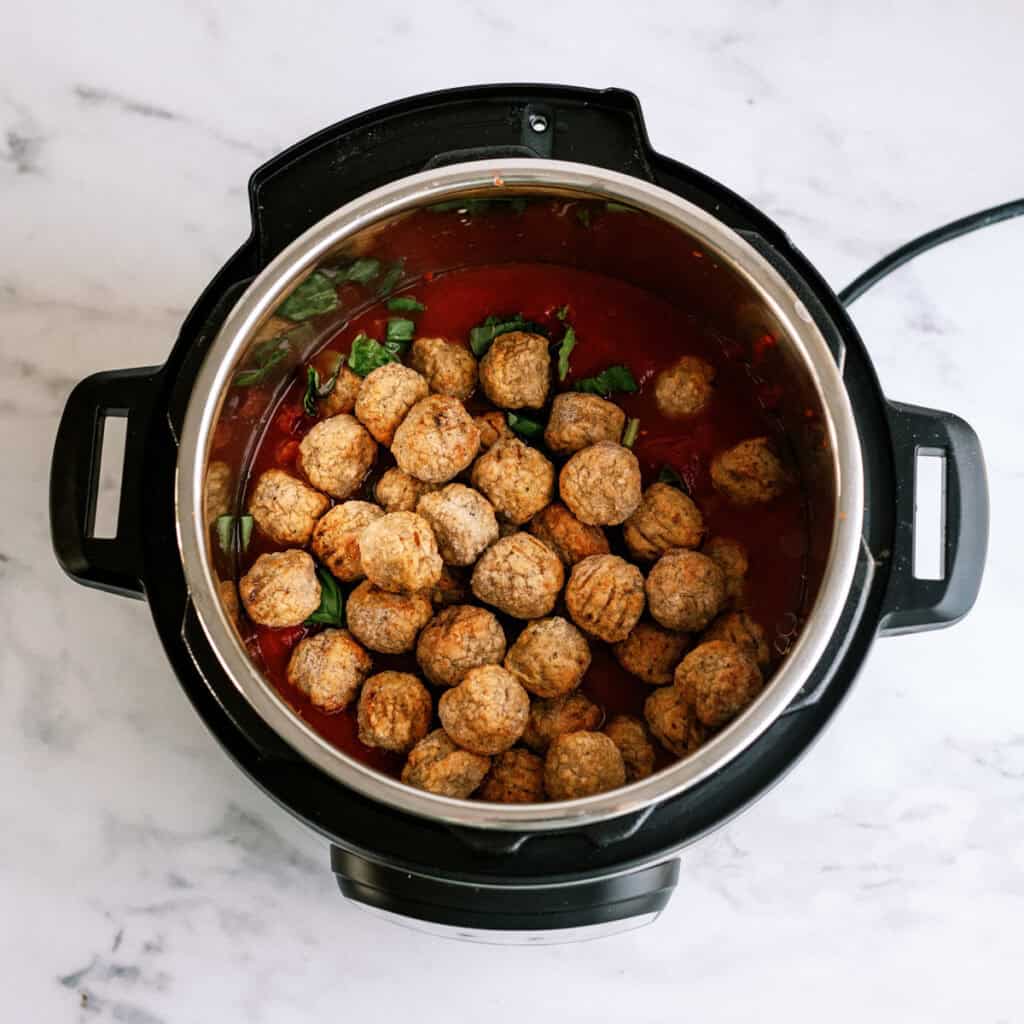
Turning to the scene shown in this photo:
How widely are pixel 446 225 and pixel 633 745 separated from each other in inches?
20.3

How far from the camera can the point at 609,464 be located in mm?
1039

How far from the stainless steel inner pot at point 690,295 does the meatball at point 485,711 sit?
13 cm

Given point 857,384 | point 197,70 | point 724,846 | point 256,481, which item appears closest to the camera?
point 857,384

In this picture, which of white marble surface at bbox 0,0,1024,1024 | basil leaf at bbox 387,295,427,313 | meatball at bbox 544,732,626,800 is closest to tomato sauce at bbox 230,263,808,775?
basil leaf at bbox 387,295,427,313

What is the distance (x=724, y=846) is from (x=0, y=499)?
3.01 feet

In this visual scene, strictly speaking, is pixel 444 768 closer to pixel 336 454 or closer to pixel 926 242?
pixel 336 454

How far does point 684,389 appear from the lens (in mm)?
1114

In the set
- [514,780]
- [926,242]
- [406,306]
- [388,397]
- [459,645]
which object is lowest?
[514,780]

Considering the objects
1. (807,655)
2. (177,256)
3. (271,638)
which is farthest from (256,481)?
(807,655)

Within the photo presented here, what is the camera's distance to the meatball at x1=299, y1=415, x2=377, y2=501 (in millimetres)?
1086

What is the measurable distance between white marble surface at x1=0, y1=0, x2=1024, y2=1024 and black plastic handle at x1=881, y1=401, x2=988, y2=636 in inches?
13.4

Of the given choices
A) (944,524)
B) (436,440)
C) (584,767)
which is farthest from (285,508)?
(944,524)

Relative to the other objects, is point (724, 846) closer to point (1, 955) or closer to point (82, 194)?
point (1, 955)

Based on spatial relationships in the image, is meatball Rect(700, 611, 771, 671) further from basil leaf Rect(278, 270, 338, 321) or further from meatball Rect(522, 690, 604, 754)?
basil leaf Rect(278, 270, 338, 321)
